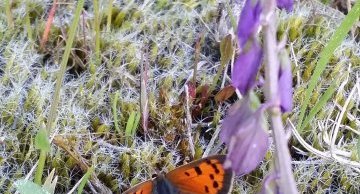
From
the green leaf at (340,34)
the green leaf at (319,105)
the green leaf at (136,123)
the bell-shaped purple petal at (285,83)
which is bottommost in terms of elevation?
the green leaf at (136,123)

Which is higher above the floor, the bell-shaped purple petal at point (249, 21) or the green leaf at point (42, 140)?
the bell-shaped purple petal at point (249, 21)

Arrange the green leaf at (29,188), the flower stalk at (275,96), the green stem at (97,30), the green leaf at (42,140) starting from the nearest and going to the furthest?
the flower stalk at (275,96) → the green leaf at (42,140) → the green leaf at (29,188) → the green stem at (97,30)

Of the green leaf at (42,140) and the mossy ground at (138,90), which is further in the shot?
the mossy ground at (138,90)

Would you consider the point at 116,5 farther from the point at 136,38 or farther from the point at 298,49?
the point at 298,49

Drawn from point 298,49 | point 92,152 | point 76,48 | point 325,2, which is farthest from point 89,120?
point 325,2

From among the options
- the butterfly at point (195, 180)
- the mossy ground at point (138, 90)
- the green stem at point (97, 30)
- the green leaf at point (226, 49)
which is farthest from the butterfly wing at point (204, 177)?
the green stem at point (97, 30)

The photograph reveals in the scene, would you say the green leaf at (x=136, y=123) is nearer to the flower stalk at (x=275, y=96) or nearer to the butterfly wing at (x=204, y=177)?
the butterfly wing at (x=204, y=177)

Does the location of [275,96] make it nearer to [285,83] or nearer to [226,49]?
[285,83]

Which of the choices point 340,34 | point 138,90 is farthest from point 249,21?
point 138,90
